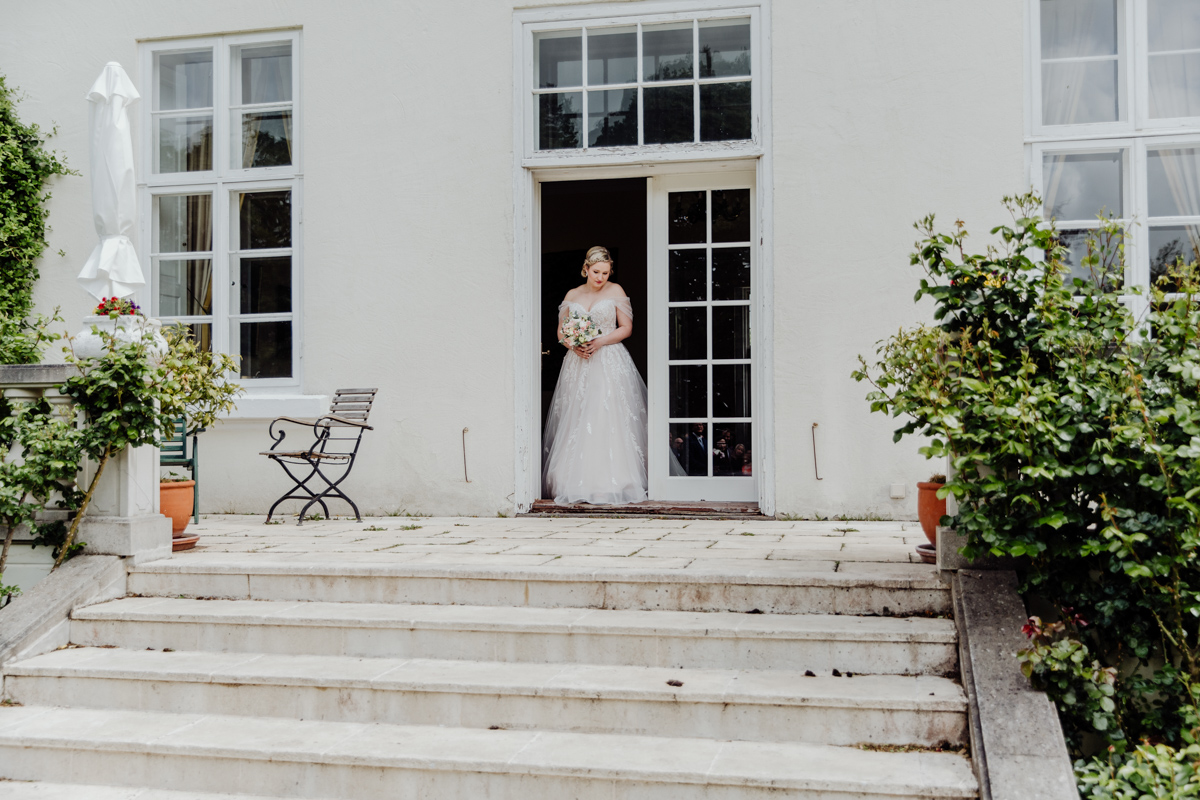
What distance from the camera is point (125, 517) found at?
4.41 m

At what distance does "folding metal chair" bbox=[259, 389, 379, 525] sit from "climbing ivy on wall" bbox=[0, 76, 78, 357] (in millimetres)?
2069

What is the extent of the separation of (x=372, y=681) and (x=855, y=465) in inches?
136

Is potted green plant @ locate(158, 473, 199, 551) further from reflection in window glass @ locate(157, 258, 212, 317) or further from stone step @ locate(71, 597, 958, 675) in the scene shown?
reflection in window glass @ locate(157, 258, 212, 317)

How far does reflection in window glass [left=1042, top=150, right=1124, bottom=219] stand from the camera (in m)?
5.70

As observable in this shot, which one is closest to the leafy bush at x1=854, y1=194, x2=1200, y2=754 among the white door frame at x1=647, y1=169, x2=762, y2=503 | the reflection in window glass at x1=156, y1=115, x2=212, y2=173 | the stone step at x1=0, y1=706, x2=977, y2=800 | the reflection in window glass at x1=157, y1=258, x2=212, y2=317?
the stone step at x1=0, y1=706, x2=977, y2=800

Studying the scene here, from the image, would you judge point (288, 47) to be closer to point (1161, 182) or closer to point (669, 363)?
point (669, 363)

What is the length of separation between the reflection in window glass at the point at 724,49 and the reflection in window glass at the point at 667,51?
94mm

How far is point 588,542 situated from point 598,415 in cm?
180

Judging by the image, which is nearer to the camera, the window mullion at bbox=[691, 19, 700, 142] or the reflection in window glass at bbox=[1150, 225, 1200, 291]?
the reflection in window glass at bbox=[1150, 225, 1200, 291]

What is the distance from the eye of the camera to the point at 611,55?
6383mm

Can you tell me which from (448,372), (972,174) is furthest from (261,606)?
(972,174)

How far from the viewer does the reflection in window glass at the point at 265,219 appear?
675 centimetres

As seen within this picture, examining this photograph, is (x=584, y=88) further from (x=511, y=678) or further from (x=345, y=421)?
(x=511, y=678)

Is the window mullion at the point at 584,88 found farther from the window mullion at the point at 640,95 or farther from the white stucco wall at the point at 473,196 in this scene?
the white stucco wall at the point at 473,196
